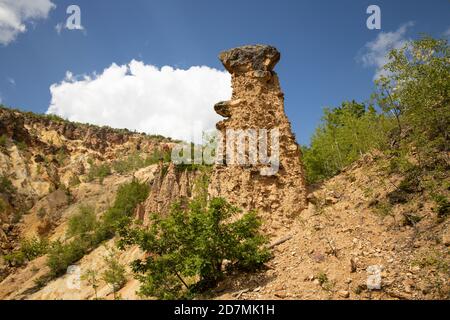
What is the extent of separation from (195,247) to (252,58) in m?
6.72

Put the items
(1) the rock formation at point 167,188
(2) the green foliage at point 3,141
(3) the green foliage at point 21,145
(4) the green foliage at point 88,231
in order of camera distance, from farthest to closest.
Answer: (3) the green foliage at point 21,145
(2) the green foliage at point 3,141
(1) the rock formation at point 167,188
(4) the green foliage at point 88,231

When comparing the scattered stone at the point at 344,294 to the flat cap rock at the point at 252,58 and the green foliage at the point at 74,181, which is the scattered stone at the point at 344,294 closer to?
the flat cap rock at the point at 252,58

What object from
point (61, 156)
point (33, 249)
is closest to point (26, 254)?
point (33, 249)

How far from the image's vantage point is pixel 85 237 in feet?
103

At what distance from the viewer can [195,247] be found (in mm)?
9039

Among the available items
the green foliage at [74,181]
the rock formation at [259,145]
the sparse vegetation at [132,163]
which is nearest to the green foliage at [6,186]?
the green foliage at [74,181]

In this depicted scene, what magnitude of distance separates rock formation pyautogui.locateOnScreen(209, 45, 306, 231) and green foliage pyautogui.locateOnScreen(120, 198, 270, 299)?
1544 millimetres

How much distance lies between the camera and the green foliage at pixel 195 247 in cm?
895

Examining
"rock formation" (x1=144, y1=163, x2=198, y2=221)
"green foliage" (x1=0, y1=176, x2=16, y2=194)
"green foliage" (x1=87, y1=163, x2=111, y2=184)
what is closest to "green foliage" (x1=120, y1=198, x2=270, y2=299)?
"rock formation" (x1=144, y1=163, x2=198, y2=221)

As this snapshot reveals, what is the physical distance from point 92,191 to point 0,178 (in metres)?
10.7

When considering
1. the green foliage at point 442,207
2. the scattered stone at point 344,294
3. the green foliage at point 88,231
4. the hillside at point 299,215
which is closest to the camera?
the scattered stone at point 344,294

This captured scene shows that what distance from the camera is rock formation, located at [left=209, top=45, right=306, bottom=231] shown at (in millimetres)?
11072
